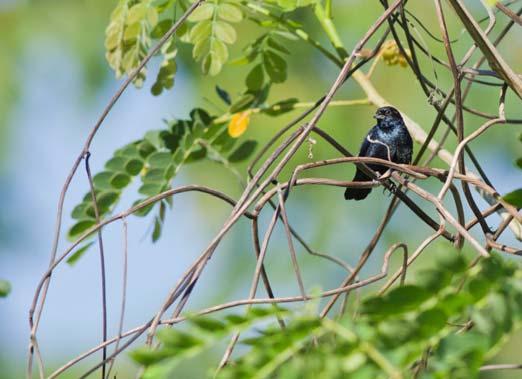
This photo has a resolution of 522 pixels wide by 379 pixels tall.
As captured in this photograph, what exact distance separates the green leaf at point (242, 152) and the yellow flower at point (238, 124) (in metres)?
0.14

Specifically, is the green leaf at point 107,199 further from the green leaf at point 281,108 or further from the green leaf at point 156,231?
the green leaf at point 281,108

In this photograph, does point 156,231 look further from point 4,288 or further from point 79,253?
point 4,288

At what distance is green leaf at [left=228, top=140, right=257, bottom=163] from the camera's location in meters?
3.08

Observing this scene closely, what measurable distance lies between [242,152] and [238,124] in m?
0.18

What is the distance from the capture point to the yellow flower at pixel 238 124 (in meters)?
2.91

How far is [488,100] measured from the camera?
4.34 meters

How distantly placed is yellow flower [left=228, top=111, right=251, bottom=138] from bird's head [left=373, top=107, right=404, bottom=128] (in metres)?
0.93

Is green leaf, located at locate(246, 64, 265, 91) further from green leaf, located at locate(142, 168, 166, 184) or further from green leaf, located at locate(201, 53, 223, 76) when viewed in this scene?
green leaf, located at locate(142, 168, 166, 184)

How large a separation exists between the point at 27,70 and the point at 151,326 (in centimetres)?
481

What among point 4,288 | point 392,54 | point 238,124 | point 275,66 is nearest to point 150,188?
point 238,124

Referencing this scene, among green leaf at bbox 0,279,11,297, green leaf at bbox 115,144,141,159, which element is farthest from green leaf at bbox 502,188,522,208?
green leaf at bbox 115,144,141,159

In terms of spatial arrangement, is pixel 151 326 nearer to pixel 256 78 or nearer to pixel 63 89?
pixel 256 78

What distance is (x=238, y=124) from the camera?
9.60 feet

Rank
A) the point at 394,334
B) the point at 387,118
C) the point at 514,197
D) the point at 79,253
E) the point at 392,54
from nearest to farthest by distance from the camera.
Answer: the point at 394,334
the point at 514,197
the point at 79,253
the point at 392,54
the point at 387,118
